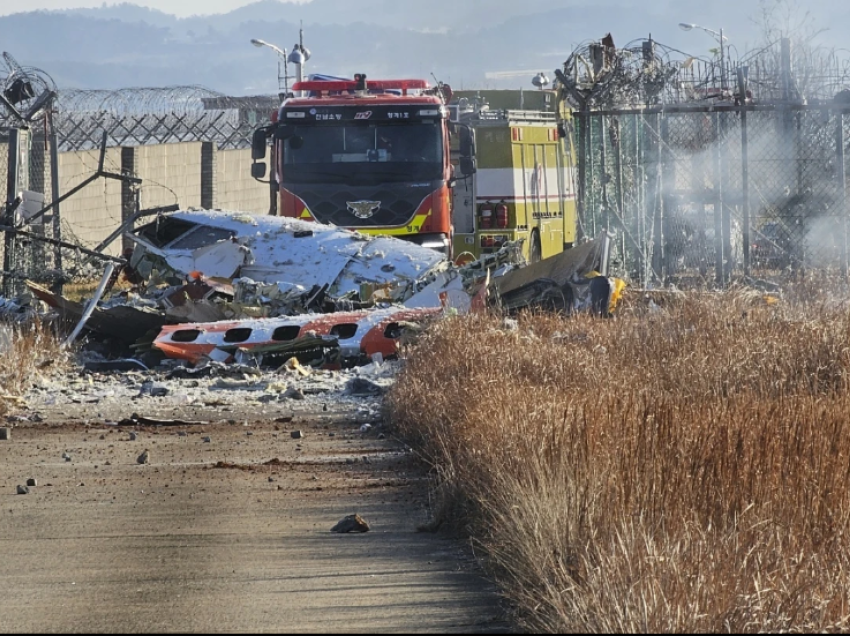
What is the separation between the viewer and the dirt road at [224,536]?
579cm

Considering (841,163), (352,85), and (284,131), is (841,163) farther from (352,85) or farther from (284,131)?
(284,131)

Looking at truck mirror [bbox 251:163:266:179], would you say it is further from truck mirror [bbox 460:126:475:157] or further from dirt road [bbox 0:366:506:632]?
dirt road [bbox 0:366:506:632]

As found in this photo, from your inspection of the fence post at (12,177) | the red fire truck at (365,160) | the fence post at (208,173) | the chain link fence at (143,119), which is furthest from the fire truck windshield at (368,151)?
the fence post at (208,173)

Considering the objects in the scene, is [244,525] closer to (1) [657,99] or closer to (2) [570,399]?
(2) [570,399]

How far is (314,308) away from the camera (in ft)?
55.4

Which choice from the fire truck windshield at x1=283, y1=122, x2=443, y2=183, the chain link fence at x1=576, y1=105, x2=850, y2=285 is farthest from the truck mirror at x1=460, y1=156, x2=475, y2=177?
the chain link fence at x1=576, y1=105, x2=850, y2=285

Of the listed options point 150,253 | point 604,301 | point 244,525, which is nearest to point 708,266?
point 604,301

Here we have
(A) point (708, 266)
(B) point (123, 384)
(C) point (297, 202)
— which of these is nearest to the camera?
(B) point (123, 384)

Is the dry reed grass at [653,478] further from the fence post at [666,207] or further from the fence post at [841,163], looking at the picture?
the fence post at [666,207]

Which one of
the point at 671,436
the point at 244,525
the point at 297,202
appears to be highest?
the point at 297,202

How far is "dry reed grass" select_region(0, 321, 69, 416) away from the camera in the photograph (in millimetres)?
12703

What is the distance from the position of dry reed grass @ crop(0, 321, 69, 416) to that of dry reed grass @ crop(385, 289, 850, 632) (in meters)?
3.77

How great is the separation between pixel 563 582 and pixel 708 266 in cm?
1344

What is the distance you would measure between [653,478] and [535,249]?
1813 centimetres
